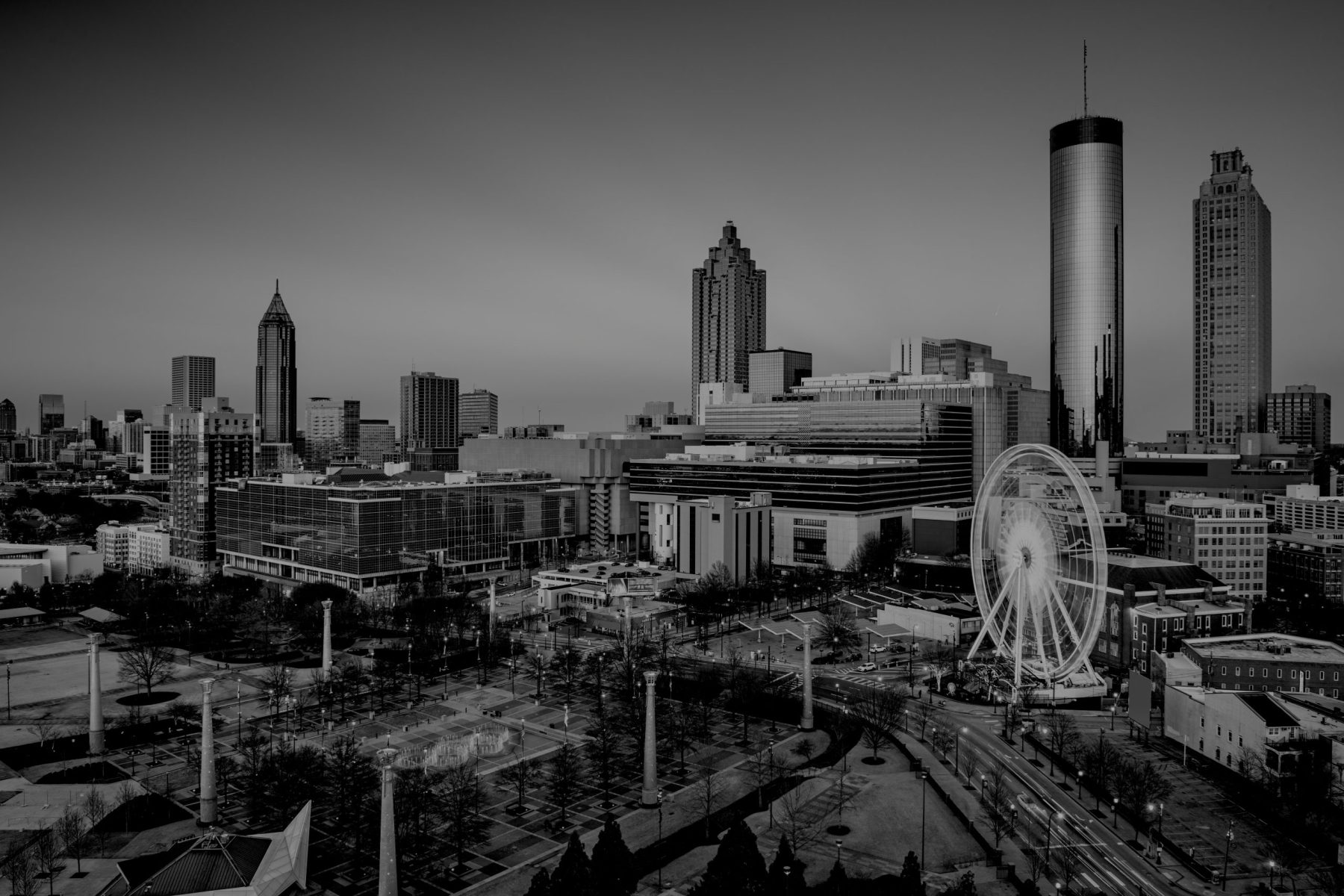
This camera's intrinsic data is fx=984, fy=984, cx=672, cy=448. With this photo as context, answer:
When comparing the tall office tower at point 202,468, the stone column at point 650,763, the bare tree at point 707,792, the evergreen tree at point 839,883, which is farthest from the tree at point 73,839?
the tall office tower at point 202,468

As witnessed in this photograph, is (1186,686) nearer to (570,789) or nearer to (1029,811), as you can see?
(1029,811)

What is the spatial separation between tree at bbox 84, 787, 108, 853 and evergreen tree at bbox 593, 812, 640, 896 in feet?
53.7

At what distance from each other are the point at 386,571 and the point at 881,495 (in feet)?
147

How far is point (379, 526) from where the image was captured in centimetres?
7962

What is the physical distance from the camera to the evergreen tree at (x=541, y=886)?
24188 millimetres

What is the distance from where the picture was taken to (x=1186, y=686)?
4094 centimetres

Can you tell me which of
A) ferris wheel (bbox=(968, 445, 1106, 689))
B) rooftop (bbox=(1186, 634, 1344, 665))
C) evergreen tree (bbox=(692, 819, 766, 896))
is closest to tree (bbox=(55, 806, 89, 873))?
evergreen tree (bbox=(692, 819, 766, 896))

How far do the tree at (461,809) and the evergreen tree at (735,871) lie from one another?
26.9ft

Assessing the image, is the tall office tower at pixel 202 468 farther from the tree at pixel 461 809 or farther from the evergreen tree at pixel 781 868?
the evergreen tree at pixel 781 868

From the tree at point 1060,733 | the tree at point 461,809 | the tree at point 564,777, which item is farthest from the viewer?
the tree at point 1060,733

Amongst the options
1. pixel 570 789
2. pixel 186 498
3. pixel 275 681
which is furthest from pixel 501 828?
pixel 186 498

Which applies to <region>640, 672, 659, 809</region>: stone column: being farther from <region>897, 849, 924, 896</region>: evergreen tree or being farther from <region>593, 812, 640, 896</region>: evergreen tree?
<region>897, 849, 924, 896</region>: evergreen tree

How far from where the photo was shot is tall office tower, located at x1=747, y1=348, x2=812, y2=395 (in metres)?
172

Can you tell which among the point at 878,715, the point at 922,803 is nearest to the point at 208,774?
the point at 922,803
